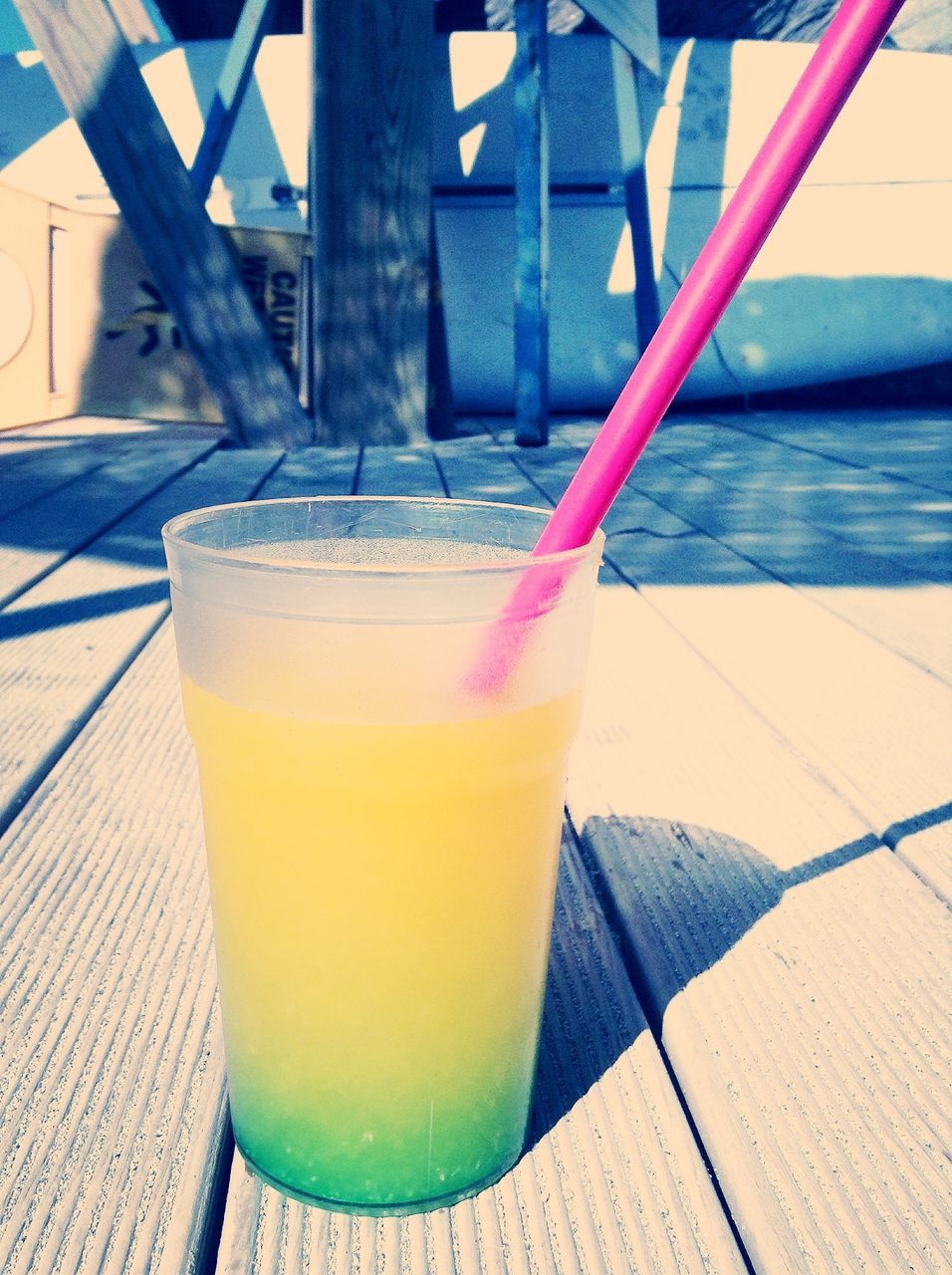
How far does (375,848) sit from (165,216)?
231 centimetres

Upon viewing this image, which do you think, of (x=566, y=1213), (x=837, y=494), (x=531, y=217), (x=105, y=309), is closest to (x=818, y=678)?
(x=566, y=1213)

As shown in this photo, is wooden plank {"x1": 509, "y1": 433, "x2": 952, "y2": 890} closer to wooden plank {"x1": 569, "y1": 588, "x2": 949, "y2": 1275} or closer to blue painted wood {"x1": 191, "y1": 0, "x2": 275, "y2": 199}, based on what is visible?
wooden plank {"x1": 569, "y1": 588, "x2": 949, "y2": 1275}

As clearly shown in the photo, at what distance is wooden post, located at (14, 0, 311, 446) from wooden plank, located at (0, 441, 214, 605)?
0.19m

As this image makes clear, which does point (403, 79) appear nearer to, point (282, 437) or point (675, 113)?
point (282, 437)

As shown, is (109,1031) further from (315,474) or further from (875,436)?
(875,436)

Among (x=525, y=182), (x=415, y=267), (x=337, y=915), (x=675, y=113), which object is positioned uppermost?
(x=675, y=113)

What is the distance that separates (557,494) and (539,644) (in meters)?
1.64

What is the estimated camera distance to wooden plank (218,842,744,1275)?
1.40 ft

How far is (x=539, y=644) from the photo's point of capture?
0.41 meters

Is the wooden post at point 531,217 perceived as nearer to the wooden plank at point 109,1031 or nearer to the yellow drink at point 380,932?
the wooden plank at point 109,1031

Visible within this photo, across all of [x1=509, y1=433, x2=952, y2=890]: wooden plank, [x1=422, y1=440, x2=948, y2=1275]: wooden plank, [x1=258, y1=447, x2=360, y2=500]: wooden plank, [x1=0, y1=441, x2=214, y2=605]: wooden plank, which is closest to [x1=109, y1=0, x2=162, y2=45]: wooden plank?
[x1=0, y1=441, x2=214, y2=605]: wooden plank

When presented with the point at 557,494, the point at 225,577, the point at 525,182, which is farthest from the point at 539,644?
the point at 525,182

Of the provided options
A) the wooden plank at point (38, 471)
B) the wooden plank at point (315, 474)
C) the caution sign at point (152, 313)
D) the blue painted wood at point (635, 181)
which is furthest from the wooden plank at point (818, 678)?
the blue painted wood at point (635, 181)

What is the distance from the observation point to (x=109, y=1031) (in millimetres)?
552
